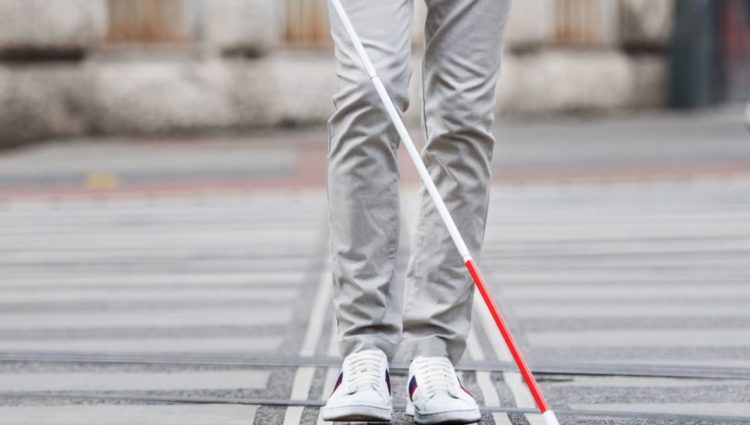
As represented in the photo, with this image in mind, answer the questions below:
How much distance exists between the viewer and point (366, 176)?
3.30 m

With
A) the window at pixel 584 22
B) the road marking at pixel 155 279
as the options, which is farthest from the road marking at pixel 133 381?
the window at pixel 584 22

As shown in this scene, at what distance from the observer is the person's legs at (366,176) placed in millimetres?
3266

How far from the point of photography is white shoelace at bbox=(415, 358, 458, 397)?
334cm

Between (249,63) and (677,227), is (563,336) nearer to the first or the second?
(677,227)

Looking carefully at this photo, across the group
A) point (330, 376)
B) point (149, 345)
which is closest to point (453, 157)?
point (330, 376)

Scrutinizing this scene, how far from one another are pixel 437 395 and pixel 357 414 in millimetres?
201

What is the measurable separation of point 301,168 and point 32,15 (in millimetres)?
3887

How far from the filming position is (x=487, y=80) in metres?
3.43

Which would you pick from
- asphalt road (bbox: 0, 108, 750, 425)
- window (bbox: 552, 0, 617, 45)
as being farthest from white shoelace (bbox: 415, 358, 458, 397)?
window (bbox: 552, 0, 617, 45)

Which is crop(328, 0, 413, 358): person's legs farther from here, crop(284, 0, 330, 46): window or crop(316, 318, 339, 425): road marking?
crop(284, 0, 330, 46): window

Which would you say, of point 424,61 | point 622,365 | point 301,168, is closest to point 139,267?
point 622,365

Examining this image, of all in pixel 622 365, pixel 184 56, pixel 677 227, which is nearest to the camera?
pixel 622 365

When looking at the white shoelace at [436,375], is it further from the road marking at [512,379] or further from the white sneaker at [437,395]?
the road marking at [512,379]

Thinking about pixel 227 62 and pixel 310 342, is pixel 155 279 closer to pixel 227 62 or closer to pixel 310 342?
pixel 310 342
